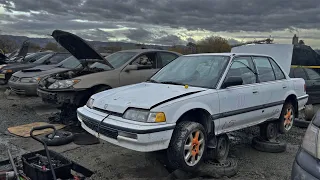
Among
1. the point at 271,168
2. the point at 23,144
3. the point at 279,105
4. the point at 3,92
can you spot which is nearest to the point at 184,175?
the point at 271,168

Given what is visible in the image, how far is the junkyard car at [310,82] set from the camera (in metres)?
9.38

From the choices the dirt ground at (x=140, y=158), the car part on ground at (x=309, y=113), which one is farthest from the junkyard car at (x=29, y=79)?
the car part on ground at (x=309, y=113)

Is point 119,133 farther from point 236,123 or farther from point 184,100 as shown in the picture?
point 236,123

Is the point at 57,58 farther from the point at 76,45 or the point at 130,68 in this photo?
the point at 130,68

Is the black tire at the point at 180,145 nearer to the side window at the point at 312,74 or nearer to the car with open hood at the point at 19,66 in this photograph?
the side window at the point at 312,74

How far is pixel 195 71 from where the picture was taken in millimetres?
4828

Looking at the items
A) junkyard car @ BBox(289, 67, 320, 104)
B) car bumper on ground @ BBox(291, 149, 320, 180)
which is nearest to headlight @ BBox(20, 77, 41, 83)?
junkyard car @ BBox(289, 67, 320, 104)

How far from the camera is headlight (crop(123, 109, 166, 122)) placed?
3.61m

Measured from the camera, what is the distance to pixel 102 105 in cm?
413

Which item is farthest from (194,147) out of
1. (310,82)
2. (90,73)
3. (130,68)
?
(310,82)

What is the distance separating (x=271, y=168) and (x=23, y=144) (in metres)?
4.13

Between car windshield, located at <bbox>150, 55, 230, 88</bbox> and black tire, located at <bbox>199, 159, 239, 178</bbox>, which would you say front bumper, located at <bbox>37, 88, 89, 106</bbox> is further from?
black tire, located at <bbox>199, 159, 239, 178</bbox>

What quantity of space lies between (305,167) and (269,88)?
10.0 feet

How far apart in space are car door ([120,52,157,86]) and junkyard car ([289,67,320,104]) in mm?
4441
